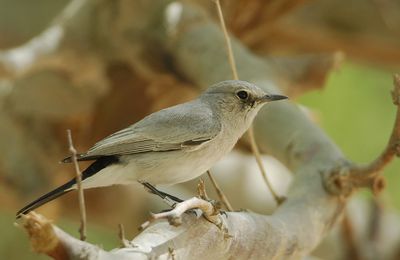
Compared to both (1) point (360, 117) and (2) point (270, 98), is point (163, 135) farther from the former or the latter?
(1) point (360, 117)

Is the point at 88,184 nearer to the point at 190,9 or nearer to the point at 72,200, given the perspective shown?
the point at 190,9

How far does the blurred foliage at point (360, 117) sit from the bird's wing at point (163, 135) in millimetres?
3444

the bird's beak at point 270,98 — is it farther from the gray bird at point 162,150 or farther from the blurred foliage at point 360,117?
the blurred foliage at point 360,117

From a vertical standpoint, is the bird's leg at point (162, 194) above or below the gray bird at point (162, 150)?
below

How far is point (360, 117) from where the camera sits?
20.0 ft

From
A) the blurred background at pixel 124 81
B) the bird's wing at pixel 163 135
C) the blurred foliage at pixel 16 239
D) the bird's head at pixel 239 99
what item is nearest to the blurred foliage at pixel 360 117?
the blurred background at pixel 124 81

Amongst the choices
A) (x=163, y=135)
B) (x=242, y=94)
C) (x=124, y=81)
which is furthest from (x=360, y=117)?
(x=163, y=135)

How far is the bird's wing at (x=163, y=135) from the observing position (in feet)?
7.84

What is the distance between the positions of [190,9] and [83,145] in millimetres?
1111

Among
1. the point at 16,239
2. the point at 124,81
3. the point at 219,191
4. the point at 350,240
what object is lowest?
the point at 350,240

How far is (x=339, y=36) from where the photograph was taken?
17.6 feet

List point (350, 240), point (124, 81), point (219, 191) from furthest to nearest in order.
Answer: point (350, 240) < point (124, 81) < point (219, 191)

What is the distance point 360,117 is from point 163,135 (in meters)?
3.89

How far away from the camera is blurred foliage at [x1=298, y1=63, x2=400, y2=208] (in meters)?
5.94
